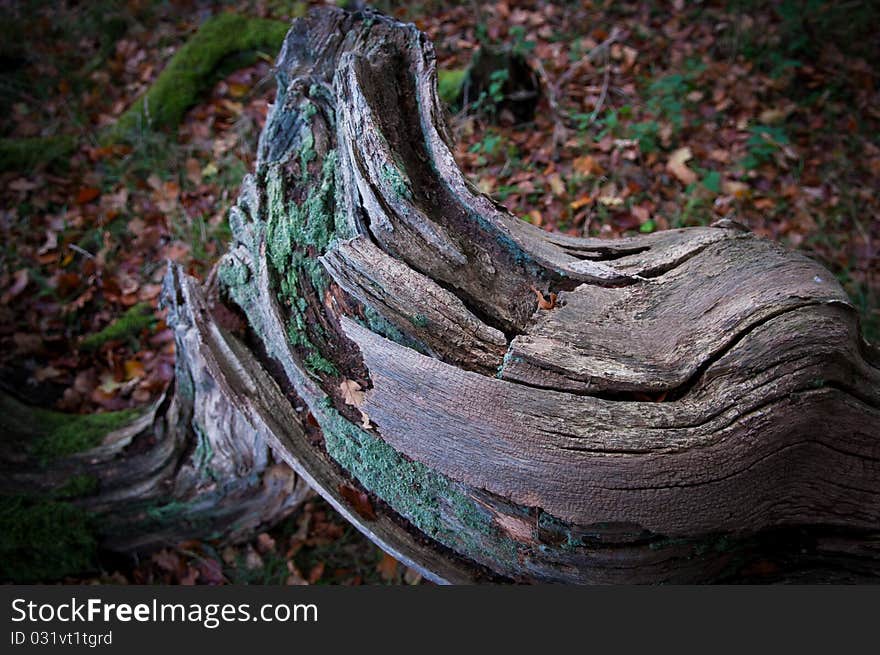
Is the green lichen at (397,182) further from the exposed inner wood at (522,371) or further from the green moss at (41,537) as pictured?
the green moss at (41,537)

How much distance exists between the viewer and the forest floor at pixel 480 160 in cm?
401

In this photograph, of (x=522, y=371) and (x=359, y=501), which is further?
(x=359, y=501)

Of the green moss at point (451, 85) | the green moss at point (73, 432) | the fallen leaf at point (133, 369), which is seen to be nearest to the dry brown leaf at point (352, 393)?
Answer: the green moss at point (73, 432)

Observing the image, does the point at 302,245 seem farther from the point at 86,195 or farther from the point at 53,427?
the point at 86,195

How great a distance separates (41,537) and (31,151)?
3.67 metres

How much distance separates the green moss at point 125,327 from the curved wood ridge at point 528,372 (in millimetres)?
2090

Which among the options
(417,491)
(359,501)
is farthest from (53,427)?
(417,491)

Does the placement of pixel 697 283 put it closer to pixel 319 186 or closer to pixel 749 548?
pixel 749 548

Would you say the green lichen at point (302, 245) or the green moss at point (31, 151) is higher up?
the green moss at point (31, 151)

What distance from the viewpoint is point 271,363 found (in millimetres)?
2422

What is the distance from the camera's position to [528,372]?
1815 millimetres

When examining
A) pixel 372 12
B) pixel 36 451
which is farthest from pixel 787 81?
pixel 36 451

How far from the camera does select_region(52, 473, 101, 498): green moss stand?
121 inches

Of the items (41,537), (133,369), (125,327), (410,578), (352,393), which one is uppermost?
(125,327)
